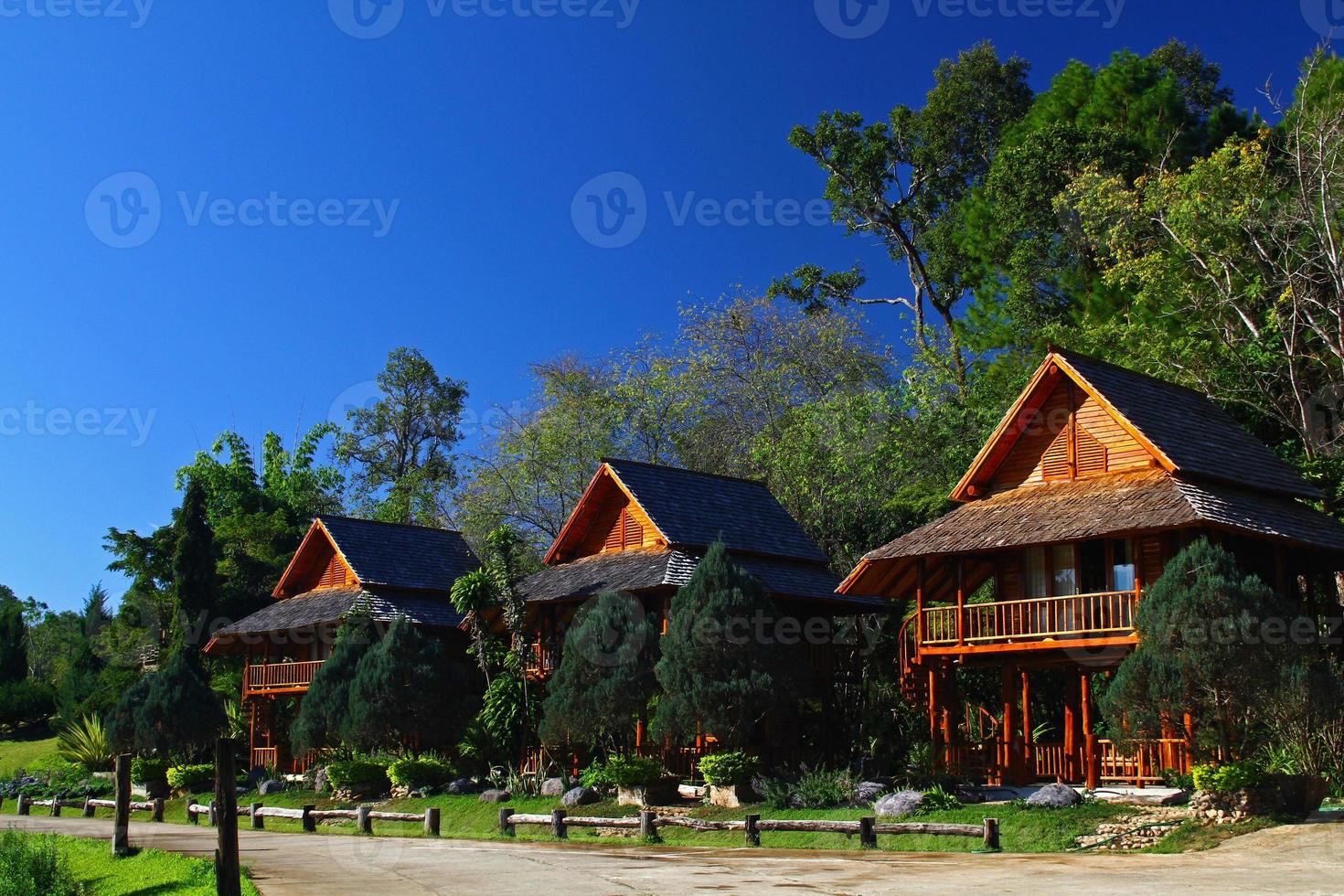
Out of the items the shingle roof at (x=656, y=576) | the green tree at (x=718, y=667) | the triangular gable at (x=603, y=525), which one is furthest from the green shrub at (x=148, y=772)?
the green tree at (x=718, y=667)

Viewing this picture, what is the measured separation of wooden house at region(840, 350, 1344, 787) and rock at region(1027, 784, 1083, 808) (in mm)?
2626

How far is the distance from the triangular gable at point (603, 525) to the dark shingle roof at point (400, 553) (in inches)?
265

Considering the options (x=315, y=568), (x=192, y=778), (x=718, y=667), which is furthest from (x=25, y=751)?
(x=718, y=667)

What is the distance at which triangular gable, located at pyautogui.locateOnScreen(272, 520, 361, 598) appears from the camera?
40594 millimetres

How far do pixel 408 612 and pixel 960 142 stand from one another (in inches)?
1219

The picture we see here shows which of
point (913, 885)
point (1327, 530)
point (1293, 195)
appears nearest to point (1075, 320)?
A: point (1293, 195)

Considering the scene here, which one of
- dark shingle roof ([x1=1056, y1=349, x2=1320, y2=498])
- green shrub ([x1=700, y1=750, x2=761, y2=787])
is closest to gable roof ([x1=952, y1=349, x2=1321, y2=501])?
dark shingle roof ([x1=1056, y1=349, x2=1320, y2=498])

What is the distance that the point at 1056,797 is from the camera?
69.1 feet

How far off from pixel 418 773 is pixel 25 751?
26.7 meters

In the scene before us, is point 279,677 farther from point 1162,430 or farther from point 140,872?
point 1162,430

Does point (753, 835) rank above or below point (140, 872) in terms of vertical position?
above

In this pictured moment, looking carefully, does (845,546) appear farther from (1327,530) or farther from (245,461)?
(245,461)

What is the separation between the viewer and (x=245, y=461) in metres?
61.8

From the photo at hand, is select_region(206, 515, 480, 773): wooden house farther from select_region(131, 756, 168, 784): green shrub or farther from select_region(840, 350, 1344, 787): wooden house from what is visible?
select_region(840, 350, 1344, 787): wooden house
